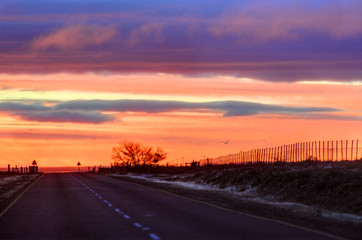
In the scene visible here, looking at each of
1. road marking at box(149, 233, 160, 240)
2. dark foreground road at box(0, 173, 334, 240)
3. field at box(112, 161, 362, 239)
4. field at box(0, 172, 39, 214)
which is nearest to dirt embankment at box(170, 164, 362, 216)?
field at box(112, 161, 362, 239)

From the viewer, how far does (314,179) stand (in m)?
33.9

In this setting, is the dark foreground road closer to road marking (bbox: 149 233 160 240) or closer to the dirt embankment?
road marking (bbox: 149 233 160 240)

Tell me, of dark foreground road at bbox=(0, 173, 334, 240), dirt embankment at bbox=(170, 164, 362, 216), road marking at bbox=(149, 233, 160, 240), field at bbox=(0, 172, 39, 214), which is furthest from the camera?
field at bbox=(0, 172, 39, 214)

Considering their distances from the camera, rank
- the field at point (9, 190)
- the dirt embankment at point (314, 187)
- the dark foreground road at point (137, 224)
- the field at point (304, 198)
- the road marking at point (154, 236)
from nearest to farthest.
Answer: the road marking at point (154, 236), the dark foreground road at point (137, 224), the field at point (304, 198), the dirt embankment at point (314, 187), the field at point (9, 190)

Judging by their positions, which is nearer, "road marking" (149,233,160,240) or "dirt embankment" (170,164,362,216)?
"road marking" (149,233,160,240)

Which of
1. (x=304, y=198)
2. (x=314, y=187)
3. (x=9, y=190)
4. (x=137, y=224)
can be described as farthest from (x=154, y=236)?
(x=9, y=190)

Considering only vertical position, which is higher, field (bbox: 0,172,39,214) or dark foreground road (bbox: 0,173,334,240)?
dark foreground road (bbox: 0,173,334,240)

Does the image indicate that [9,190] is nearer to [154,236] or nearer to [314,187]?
[314,187]

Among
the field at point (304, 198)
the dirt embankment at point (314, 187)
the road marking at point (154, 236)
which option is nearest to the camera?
the road marking at point (154, 236)

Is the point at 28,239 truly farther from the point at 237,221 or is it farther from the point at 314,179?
the point at 314,179

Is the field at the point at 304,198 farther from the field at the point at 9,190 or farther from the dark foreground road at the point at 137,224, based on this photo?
the field at the point at 9,190

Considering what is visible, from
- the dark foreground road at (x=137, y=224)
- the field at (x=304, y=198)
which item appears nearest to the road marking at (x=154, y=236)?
the dark foreground road at (x=137, y=224)

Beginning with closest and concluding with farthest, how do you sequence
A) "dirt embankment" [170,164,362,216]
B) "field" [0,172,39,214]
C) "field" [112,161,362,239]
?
"field" [112,161,362,239] < "dirt embankment" [170,164,362,216] < "field" [0,172,39,214]

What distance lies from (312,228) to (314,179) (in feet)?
54.5
